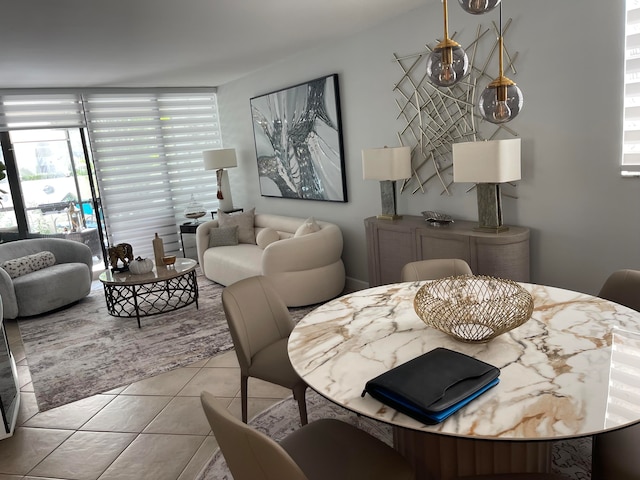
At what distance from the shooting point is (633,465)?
1418 mm

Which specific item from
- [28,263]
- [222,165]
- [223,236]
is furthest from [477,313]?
[222,165]

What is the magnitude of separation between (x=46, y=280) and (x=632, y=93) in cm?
517

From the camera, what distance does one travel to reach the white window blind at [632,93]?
2582 millimetres

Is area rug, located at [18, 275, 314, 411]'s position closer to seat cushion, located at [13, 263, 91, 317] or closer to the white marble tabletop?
seat cushion, located at [13, 263, 91, 317]

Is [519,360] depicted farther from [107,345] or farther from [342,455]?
[107,345]

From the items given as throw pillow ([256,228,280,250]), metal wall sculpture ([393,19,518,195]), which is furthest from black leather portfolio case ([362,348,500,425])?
throw pillow ([256,228,280,250])

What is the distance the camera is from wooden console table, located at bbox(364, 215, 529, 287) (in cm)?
307

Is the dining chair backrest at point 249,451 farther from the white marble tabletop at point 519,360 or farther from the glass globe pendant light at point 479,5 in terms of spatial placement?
the glass globe pendant light at point 479,5

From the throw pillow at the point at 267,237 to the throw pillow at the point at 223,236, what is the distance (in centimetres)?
55

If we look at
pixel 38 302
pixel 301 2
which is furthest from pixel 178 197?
pixel 301 2

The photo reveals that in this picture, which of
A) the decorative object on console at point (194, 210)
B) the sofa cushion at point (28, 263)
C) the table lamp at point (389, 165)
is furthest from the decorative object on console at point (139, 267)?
the table lamp at point (389, 165)

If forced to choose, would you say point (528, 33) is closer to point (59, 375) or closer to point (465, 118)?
point (465, 118)

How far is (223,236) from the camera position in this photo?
5684 mm

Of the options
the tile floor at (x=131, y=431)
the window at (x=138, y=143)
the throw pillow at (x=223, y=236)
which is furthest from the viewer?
the window at (x=138, y=143)
